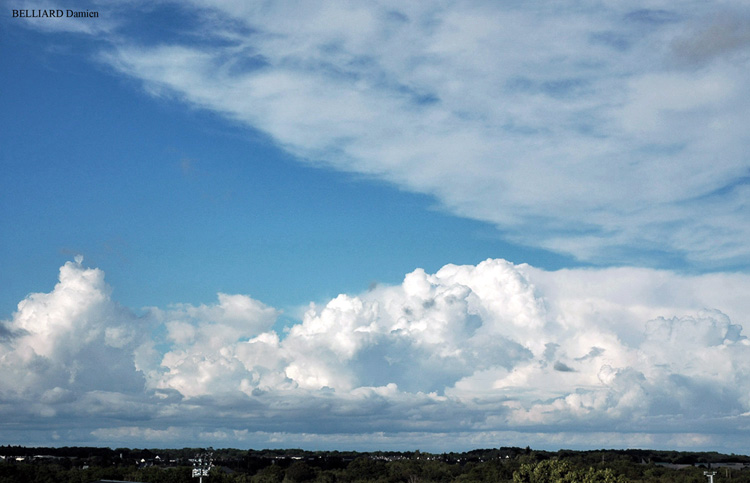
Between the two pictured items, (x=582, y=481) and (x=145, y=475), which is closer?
(x=582, y=481)

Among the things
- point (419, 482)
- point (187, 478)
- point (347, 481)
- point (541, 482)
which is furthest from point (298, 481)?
point (541, 482)

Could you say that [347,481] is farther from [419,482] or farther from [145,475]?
[145,475]

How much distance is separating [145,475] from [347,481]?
5403 centimetres

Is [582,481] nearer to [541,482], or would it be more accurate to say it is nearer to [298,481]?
[541,482]

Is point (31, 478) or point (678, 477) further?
point (678, 477)

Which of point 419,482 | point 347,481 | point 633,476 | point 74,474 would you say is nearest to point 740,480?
point 633,476

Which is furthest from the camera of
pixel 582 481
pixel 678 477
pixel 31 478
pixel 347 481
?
pixel 347 481

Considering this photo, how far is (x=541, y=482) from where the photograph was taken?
102 m

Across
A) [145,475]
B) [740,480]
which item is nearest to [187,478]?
[145,475]

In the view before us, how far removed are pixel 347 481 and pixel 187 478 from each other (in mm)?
49035

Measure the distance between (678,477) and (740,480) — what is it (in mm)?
28286

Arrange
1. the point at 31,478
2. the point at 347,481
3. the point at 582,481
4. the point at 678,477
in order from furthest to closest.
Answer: the point at 347,481 < the point at 678,477 < the point at 31,478 < the point at 582,481

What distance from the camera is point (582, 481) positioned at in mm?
99125

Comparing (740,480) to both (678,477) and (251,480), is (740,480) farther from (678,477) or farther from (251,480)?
(251,480)
